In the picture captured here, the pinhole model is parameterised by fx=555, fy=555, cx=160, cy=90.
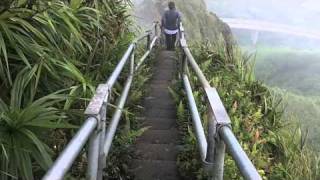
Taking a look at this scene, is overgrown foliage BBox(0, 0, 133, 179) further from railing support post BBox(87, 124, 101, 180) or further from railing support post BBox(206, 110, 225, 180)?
railing support post BBox(206, 110, 225, 180)

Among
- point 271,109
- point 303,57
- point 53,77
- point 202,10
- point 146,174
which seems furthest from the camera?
point 303,57

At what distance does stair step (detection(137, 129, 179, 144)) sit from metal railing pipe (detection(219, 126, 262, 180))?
2567 mm

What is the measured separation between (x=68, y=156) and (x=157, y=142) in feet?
10.4

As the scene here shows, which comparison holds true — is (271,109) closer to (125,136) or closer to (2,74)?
(125,136)

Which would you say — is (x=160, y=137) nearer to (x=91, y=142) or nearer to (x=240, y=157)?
(x=91, y=142)

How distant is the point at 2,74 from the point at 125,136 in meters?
1.42

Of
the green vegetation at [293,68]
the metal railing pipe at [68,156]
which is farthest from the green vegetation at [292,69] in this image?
the metal railing pipe at [68,156]

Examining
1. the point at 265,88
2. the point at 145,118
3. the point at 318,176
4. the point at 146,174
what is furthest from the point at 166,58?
the point at 146,174

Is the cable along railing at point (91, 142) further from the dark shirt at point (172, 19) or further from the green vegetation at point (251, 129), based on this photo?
the dark shirt at point (172, 19)

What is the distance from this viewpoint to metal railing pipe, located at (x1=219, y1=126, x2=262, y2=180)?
211 cm

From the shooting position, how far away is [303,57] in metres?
50.7

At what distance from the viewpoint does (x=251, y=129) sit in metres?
5.82

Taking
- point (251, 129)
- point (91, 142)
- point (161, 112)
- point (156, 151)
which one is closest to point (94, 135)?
point (91, 142)

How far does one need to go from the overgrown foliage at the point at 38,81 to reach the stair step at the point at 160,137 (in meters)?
0.74
